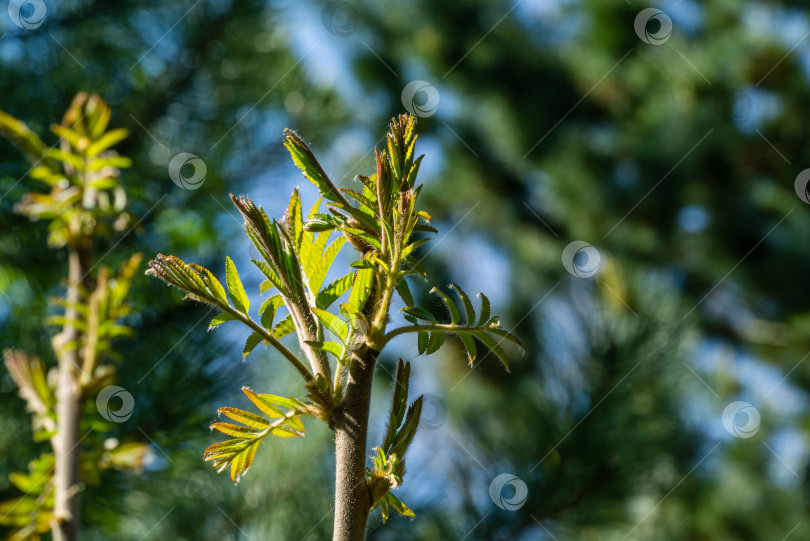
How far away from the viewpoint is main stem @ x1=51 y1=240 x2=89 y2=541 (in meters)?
0.42

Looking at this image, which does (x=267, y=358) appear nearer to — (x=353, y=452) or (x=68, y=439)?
(x=68, y=439)

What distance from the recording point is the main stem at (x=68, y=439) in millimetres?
420

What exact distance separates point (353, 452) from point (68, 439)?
33 centimetres

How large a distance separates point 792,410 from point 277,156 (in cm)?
369

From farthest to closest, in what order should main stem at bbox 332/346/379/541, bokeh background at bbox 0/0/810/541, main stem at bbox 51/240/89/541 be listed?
bokeh background at bbox 0/0/810/541 → main stem at bbox 51/240/89/541 → main stem at bbox 332/346/379/541

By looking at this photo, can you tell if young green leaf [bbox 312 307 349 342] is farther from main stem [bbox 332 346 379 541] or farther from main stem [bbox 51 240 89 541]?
main stem [bbox 51 240 89 541]

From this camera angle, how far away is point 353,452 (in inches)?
7.8

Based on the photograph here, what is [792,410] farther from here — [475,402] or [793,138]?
[475,402]

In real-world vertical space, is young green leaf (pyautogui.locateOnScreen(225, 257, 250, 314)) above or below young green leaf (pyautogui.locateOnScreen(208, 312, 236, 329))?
above

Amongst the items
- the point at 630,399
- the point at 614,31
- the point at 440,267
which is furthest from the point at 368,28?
the point at 630,399

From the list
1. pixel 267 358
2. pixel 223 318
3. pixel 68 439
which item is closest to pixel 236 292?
pixel 223 318

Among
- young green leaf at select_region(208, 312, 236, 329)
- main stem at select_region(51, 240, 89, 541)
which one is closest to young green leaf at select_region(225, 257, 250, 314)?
young green leaf at select_region(208, 312, 236, 329)

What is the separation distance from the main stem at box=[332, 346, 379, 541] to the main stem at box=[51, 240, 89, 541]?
0.29m

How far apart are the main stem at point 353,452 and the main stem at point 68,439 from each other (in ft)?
0.96
